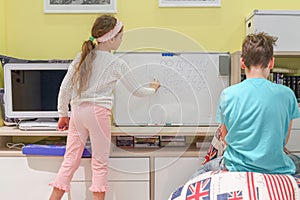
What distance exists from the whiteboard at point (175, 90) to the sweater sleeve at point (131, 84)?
0.56 feet

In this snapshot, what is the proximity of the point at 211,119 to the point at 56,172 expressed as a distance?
3.10 feet

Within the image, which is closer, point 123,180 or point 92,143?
point 92,143

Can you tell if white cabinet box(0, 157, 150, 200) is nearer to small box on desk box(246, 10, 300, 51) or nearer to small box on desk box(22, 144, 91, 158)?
small box on desk box(22, 144, 91, 158)

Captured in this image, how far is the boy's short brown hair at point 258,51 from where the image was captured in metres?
1.53

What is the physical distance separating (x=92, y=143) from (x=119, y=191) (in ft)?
1.14

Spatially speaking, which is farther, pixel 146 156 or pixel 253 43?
pixel 146 156

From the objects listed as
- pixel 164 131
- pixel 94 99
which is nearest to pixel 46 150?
pixel 94 99

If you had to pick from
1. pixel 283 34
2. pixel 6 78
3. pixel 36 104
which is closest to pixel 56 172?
pixel 36 104

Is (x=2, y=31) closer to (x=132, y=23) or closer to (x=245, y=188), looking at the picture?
(x=132, y=23)

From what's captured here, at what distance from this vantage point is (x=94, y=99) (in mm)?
1944

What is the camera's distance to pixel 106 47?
199cm

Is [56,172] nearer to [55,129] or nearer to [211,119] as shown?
[55,129]

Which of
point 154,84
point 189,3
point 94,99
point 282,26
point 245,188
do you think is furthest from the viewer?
point 189,3

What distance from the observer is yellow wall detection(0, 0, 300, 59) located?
246 cm
